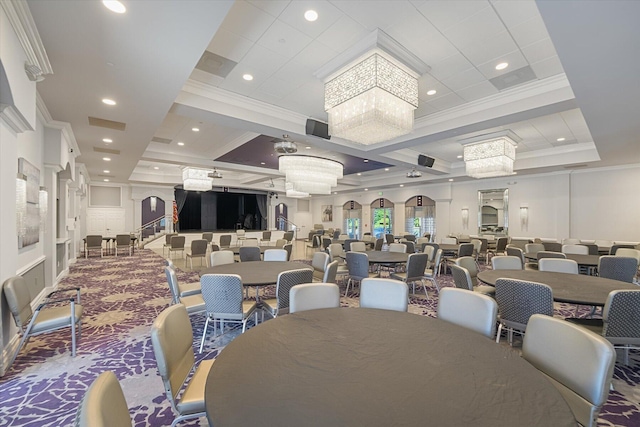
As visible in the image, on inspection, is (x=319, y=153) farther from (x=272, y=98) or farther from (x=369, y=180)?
(x=369, y=180)

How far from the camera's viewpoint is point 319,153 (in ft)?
28.2

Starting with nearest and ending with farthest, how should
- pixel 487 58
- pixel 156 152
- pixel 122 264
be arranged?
pixel 487 58 < pixel 156 152 < pixel 122 264

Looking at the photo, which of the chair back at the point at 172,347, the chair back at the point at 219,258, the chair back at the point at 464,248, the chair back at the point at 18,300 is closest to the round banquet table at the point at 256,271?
the chair back at the point at 219,258

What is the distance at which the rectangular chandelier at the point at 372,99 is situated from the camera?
11.2ft

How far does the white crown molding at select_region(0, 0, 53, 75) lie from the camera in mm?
2133

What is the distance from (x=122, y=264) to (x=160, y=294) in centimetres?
500

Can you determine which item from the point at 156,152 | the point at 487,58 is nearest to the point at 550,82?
the point at 487,58

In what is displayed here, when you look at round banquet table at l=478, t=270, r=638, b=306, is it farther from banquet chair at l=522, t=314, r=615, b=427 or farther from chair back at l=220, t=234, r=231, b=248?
chair back at l=220, t=234, r=231, b=248

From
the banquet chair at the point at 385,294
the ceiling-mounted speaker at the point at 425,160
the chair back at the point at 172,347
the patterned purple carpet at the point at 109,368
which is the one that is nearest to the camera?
the chair back at the point at 172,347

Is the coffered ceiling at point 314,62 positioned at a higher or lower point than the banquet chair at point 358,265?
higher

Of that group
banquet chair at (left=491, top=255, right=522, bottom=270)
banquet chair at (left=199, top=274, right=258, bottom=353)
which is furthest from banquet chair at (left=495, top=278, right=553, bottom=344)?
banquet chair at (left=199, top=274, right=258, bottom=353)

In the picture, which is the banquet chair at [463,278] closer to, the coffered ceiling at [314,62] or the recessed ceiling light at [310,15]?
the coffered ceiling at [314,62]

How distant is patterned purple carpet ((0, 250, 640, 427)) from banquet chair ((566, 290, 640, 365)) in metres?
0.52

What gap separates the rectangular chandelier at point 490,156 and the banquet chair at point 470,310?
525 cm
